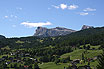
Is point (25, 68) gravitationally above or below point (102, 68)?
below

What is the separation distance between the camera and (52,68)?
170 m

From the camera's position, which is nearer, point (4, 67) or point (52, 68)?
point (52, 68)

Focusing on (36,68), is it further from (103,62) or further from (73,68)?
(103,62)

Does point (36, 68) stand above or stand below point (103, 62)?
below

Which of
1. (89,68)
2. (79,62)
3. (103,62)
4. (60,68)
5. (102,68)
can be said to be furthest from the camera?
(79,62)

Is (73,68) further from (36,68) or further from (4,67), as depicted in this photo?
(4,67)

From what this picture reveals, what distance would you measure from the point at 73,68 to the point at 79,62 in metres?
29.9

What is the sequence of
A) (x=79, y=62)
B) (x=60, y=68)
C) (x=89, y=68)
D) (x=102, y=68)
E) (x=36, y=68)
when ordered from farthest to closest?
1. (x=79, y=62)
2. (x=36, y=68)
3. (x=60, y=68)
4. (x=89, y=68)
5. (x=102, y=68)

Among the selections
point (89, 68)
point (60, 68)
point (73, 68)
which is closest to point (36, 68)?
point (60, 68)

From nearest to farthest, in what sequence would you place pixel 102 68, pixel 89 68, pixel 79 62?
pixel 102 68
pixel 89 68
pixel 79 62

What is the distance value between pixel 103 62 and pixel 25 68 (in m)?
142

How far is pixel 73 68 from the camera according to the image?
163375 millimetres

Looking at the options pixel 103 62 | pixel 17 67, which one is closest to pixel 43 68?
pixel 17 67

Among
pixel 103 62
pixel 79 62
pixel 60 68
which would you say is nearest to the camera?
pixel 103 62
